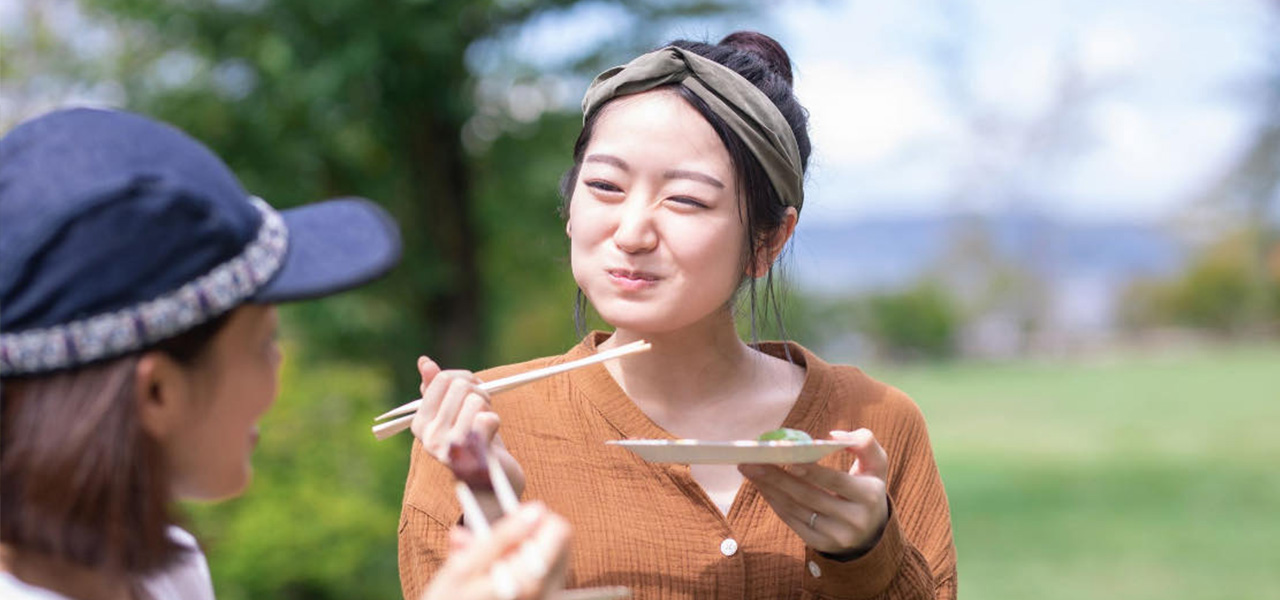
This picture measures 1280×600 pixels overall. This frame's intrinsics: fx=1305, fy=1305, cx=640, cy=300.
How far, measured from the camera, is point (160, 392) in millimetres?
1337

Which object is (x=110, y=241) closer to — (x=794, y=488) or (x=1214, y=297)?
(x=794, y=488)

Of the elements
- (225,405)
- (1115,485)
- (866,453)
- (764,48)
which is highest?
(764,48)

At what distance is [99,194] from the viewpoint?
127cm

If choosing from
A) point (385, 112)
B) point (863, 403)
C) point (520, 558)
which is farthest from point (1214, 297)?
point (520, 558)

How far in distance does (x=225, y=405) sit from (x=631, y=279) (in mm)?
726

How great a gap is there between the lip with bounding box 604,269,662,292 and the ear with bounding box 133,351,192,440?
0.76m

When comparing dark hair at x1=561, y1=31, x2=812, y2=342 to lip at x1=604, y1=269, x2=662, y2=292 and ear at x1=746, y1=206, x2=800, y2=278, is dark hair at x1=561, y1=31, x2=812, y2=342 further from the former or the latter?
lip at x1=604, y1=269, x2=662, y2=292

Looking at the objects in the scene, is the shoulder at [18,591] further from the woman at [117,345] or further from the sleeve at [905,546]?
the sleeve at [905,546]

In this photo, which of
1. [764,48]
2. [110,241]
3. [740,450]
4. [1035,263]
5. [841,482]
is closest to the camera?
[110,241]

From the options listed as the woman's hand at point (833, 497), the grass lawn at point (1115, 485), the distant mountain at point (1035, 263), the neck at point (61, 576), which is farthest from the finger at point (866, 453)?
the distant mountain at point (1035, 263)

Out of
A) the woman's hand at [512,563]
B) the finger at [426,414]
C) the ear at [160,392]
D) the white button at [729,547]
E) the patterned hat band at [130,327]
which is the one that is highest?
the patterned hat band at [130,327]

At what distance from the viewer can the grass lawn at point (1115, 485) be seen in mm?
11305

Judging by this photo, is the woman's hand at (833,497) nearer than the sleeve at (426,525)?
Yes

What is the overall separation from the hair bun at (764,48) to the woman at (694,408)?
0.04 metres
